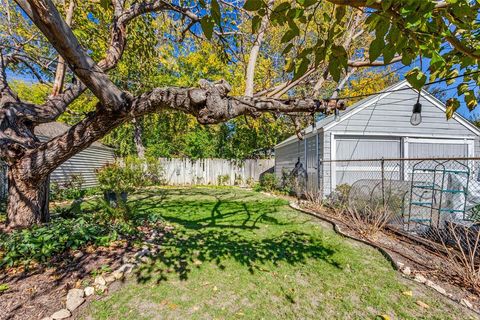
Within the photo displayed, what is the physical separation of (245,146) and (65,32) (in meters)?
13.7

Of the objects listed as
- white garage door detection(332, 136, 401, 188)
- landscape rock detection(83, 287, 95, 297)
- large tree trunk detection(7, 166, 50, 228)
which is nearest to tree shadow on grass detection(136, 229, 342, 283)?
landscape rock detection(83, 287, 95, 297)

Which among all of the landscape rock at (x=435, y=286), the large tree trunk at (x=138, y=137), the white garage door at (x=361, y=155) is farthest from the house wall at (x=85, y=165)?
the landscape rock at (x=435, y=286)

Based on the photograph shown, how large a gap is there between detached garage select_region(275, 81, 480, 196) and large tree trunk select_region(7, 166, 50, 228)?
7114 mm

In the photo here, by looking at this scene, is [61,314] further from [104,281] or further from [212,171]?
[212,171]

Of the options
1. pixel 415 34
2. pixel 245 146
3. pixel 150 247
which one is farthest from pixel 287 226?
pixel 245 146

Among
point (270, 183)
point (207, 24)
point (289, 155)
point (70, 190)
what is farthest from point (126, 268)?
point (289, 155)

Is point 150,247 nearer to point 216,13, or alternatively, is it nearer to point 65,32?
point 65,32

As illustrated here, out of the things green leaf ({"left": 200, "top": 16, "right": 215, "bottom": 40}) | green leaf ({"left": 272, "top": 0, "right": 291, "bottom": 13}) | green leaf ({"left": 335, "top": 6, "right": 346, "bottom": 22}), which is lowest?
green leaf ({"left": 200, "top": 16, "right": 215, "bottom": 40})

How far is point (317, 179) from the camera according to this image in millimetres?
7984

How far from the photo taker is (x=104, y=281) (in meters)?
2.80

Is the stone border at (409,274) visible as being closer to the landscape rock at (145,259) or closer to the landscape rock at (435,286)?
the landscape rock at (435,286)

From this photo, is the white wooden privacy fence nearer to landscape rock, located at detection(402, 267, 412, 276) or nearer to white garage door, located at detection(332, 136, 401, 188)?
white garage door, located at detection(332, 136, 401, 188)

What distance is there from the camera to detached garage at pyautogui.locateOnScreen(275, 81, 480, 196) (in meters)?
7.64

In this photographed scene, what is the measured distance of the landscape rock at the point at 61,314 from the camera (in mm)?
2197
